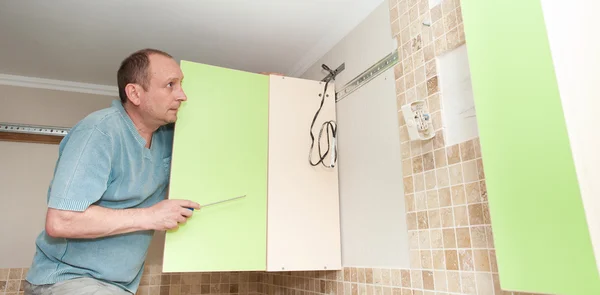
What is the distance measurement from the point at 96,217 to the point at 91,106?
1496 mm

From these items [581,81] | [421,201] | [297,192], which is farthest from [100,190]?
[581,81]

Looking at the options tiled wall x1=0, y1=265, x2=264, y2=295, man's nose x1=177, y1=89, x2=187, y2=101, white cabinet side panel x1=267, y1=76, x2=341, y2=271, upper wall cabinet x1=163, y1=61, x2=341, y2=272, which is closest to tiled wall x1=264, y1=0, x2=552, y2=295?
white cabinet side panel x1=267, y1=76, x2=341, y2=271

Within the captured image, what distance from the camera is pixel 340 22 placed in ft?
6.00

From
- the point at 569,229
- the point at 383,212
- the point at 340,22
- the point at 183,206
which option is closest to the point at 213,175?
the point at 183,206

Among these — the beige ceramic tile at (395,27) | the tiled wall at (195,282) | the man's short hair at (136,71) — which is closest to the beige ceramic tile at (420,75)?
the beige ceramic tile at (395,27)

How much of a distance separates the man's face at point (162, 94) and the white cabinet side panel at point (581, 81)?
1.19 m

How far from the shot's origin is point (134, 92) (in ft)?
4.86

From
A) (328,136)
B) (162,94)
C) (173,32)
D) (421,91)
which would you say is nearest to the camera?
(421,91)

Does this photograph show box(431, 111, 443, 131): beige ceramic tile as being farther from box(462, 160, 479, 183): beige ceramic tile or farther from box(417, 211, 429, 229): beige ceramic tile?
box(417, 211, 429, 229): beige ceramic tile

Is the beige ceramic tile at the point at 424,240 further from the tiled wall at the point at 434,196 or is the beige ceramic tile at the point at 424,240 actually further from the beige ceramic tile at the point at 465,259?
the beige ceramic tile at the point at 465,259

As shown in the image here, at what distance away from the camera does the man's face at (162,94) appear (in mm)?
1467

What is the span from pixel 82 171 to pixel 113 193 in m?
0.16

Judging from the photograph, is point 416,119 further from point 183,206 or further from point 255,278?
point 255,278

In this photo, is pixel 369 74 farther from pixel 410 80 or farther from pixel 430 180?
pixel 430 180
